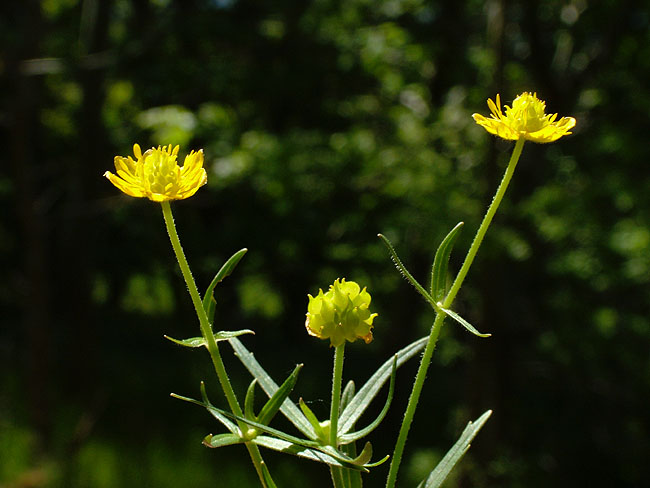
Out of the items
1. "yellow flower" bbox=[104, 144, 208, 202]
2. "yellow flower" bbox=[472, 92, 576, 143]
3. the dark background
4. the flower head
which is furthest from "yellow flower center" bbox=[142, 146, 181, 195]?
the dark background

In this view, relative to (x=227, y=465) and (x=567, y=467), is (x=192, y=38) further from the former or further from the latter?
(x=567, y=467)

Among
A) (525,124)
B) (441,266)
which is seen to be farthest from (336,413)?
(525,124)

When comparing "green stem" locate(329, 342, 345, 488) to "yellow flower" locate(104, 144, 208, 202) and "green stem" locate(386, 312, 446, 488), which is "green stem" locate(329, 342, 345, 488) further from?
"yellow flower" locate(104, 144, 208, 202)

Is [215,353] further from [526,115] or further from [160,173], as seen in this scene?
[526,115]

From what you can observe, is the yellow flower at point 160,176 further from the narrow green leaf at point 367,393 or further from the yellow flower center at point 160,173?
the narrow green leaf at point 367,393

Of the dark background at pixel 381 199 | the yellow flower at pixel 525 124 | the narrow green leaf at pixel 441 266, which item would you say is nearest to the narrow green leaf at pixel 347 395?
the narrow green leaf at pixel 441 266

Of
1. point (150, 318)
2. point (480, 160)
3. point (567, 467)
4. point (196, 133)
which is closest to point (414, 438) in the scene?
point (567, 467)
